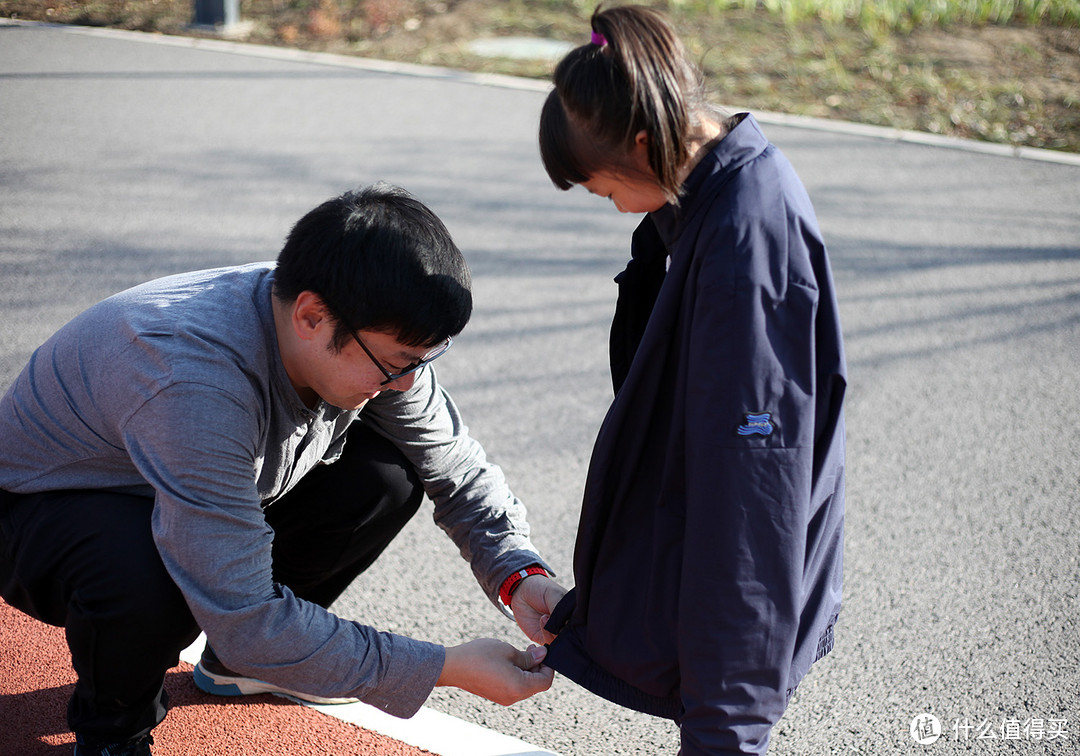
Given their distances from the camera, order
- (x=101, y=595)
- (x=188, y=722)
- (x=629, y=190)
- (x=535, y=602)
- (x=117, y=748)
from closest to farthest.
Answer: (x=629, y=190) < (x=101, y=595) < (x=117, y=748) < (x=535, y=602) < (x=188, y=722)

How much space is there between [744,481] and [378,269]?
2.23 feet

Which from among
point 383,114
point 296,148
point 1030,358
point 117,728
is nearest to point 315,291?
point 117,728

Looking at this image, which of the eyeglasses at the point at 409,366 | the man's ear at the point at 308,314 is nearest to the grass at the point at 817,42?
the eyeglasses at the point at 409,366

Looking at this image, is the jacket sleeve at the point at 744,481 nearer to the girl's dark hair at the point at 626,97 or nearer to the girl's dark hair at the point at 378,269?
the girl's dark hair at the point at 626,97

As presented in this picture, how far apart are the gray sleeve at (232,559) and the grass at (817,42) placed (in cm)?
604

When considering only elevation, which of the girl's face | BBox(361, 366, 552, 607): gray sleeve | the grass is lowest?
BBox(361, 366, 552, 607): gray sleeve

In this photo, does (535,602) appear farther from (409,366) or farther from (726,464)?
(726,464)

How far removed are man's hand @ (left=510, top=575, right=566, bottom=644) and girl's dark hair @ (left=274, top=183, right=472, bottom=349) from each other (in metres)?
0.60

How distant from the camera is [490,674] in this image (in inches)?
67.2

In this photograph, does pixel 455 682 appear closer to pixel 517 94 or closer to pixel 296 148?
pixel 296 148

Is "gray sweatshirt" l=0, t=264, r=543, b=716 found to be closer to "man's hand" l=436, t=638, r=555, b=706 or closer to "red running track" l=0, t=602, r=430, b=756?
"man's hand" l=436, t=638, r=555, b=706

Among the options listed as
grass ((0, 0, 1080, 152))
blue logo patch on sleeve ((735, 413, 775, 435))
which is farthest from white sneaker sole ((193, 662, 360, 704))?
grass ((0, 0, 1080, 152))

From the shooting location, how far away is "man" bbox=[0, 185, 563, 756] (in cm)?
158

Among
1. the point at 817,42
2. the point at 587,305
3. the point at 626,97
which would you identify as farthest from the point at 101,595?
the point at 817,42
